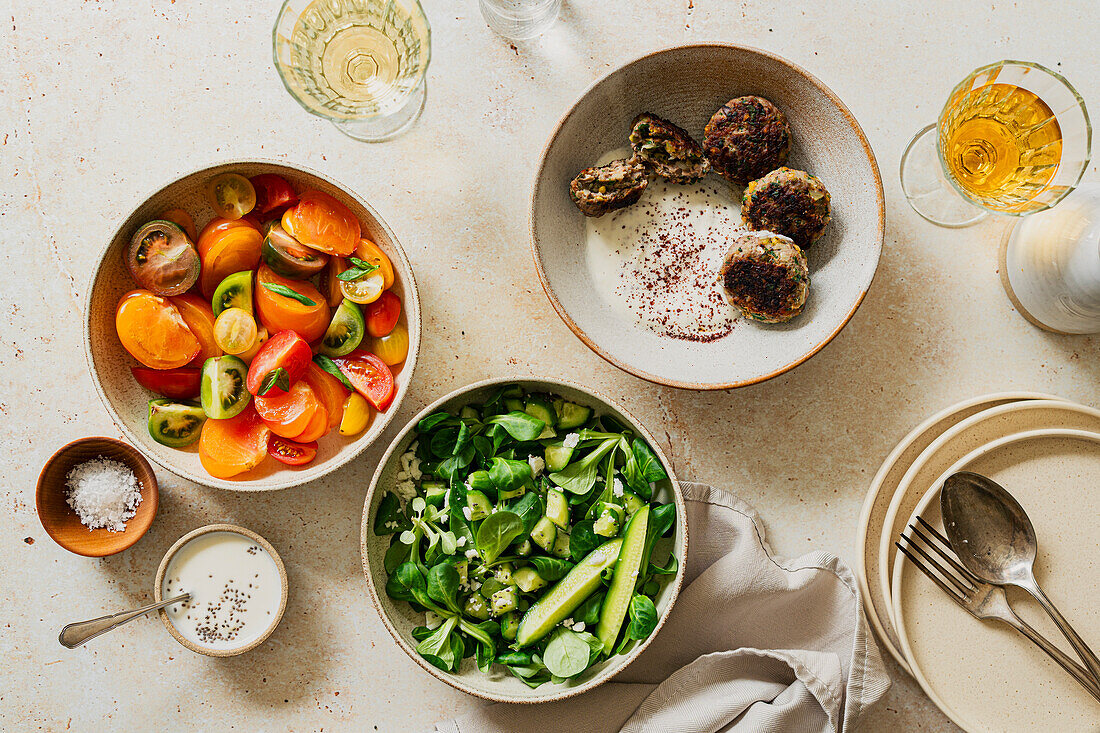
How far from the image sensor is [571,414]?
4.88 ft

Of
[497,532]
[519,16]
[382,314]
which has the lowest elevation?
[497,532]

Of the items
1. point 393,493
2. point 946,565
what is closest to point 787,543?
point 946,565

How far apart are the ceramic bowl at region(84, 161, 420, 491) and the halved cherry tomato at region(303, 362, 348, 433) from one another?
0.07 meters

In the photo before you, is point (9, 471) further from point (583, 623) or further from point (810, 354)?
point (810, 354)

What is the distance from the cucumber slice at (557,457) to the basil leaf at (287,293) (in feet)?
1.86

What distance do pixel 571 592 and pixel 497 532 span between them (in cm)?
19

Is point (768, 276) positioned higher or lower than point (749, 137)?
lower

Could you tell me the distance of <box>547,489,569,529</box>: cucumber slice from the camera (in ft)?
4.71

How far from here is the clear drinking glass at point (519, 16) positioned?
158cm

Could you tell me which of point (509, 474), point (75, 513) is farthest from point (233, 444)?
point (509, 474)


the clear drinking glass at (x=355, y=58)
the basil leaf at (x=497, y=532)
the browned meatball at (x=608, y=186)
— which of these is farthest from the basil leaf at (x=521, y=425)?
the clear drinking glass at (x=355, y=58)

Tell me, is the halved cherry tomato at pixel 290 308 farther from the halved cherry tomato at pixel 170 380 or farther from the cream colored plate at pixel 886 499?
the cream colored plate at pixel 886 499

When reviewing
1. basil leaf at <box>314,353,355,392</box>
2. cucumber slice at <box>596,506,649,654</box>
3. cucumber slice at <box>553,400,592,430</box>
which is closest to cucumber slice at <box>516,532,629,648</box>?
cucumber slice at <box>596,506,649,654</box>

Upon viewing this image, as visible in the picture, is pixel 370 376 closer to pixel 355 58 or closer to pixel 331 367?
pixel 331 367
